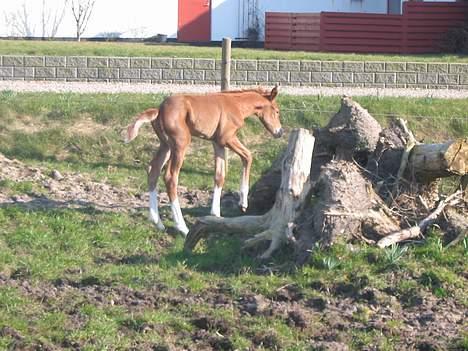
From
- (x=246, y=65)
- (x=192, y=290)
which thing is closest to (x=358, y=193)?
(x=192, y=290)

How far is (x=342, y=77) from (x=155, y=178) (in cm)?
986

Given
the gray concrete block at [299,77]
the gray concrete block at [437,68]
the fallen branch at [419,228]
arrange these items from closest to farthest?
1. the fallen branch at [419,228]
2. the gray concrete block at [299,77]
3. the gray concrete block at [437,68]

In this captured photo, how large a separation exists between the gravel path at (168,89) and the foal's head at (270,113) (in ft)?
19.7

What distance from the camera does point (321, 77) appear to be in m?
22.5

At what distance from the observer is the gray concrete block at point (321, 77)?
73.8ft

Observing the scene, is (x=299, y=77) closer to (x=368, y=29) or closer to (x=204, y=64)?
(x=204, y=64)

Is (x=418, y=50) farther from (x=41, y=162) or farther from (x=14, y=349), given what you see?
(x=14, y=349)

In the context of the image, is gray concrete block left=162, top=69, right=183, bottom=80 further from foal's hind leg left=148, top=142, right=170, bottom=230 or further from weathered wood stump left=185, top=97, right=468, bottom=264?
weathered wood stump left=185, top=97, right=468, bottom=264

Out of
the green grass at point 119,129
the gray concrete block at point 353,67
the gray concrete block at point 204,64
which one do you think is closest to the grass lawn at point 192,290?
the green grass at point 119,129

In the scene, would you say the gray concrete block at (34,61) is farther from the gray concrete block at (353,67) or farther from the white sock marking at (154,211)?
the white sock marking at (154,211)

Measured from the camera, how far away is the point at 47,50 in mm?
26422

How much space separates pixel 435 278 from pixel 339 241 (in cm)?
107

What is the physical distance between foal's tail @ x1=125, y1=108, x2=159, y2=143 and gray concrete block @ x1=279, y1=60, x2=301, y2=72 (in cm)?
926

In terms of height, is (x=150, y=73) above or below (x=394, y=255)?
above
